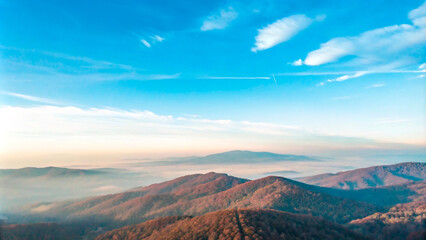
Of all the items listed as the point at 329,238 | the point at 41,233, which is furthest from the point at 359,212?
the point at 41,233

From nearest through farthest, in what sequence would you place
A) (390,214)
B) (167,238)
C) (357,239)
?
(167,238) → (357,239) → (390,214)

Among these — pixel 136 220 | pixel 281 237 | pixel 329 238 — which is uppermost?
pixel 281 237

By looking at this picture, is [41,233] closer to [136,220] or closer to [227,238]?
[136,220]

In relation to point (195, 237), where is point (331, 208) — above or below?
below

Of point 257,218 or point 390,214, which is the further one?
point 390,214

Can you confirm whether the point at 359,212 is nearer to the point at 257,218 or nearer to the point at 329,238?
the point at 329,238

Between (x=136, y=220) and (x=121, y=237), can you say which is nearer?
(x=121, y=237)

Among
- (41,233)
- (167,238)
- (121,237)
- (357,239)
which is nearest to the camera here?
(167,238)

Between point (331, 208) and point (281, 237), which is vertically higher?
point (281, 237)

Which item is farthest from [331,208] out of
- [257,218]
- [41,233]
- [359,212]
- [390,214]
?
[41,233]
